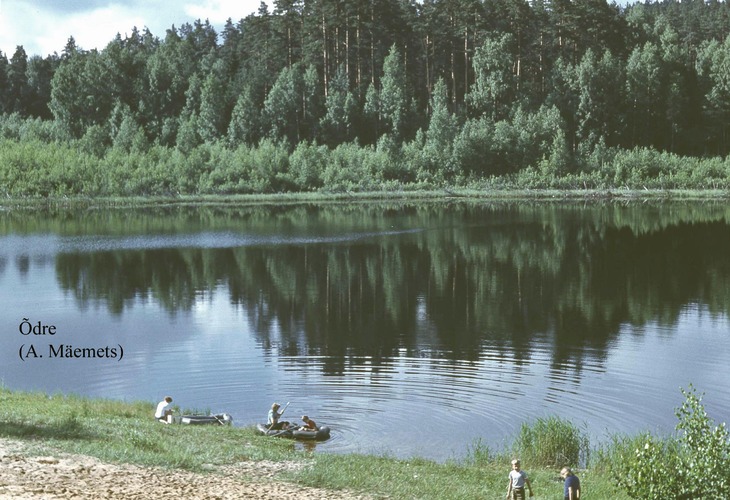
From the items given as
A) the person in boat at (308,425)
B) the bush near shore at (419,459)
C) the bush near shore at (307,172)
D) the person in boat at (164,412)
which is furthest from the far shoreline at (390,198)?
the bush near shore at (419,459)

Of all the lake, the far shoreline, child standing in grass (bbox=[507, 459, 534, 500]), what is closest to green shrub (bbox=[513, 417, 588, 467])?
the lake

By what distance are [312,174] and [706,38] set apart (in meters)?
78.8

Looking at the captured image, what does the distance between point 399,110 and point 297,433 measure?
10843 centimetres

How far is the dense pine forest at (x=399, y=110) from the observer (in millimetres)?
122562

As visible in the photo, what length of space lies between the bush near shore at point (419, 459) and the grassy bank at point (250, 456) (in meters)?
0.02

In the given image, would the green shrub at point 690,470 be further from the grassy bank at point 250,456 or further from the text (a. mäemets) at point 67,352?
the text (a. mäemets) at point 67,352

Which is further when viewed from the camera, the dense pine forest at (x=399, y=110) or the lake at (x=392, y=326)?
the dense pine forest at (x=399, y=110)

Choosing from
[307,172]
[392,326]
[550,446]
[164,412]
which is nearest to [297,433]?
[164,412]

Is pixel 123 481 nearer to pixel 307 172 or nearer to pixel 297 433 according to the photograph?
pixel 297 433

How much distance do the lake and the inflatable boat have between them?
0.52 m

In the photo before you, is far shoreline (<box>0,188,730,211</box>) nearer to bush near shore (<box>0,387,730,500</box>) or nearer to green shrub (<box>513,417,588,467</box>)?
green shrub (<box>513,417,588,467</box>)

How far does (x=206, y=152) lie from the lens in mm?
132375

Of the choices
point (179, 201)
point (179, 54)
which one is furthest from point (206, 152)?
point (179, 54)

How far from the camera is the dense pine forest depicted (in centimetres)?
12256
